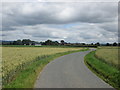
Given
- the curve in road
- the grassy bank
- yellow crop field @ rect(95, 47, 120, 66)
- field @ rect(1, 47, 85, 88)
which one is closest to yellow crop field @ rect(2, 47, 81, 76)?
field @ rect(1, 47, 85, 88)

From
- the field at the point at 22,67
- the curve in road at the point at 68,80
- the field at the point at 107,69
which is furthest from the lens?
the field at the point at 107,69

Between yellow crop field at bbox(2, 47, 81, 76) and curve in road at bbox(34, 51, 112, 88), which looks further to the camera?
yellow crop field at bbox(2, 47, 81, 76)

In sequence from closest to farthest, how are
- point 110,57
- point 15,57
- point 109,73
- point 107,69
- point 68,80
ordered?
point 68,80, point 109,73, point 107,69, point 110,57, point 15,57

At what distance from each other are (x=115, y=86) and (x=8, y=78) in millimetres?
5822

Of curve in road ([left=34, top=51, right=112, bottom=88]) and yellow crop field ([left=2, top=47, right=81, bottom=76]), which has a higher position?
curve in road ([left=34, top=51, right=112, bottom=88])

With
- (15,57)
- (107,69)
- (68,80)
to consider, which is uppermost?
(107,69)

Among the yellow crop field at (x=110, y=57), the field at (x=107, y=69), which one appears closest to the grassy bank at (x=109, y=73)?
the field at (x=107, y=69)

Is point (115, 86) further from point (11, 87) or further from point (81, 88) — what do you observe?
point (11, 87)

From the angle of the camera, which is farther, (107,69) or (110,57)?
(110,57)

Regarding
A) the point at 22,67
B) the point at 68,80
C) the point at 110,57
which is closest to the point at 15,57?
the point at 22,67

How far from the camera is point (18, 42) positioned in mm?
157125

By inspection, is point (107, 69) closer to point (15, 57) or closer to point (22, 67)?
point (22, 67)

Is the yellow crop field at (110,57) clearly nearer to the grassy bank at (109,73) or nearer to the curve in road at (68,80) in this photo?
the grassy bank at (109,73)

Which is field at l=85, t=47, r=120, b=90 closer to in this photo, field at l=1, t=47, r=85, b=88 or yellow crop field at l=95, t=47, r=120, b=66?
yellow crop field at l=95, t=47, r=120, b=66
